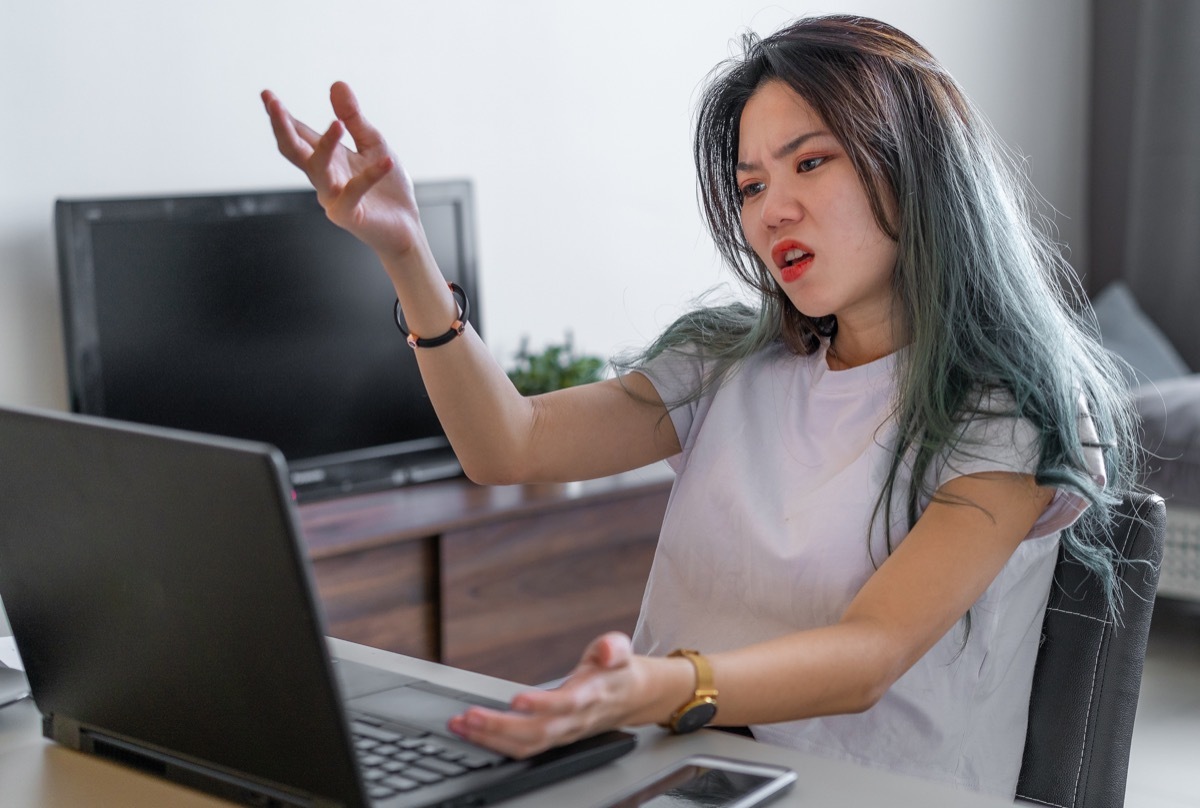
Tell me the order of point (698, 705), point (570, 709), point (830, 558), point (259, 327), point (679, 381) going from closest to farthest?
point (570, 709) < point (698, 705) < point (830, 558) < point (679, 381) < point (259, 327)

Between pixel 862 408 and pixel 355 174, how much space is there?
1.83 feet

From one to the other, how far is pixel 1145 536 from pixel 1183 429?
234cm

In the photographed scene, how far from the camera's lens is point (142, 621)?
2.72 feet

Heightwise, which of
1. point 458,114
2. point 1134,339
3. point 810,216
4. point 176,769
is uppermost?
point 458,114

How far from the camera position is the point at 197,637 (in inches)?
31.3

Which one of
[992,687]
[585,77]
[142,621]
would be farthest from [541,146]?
[142,621]

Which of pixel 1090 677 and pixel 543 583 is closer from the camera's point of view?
pixel 1090 677

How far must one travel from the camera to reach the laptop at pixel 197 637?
73 cm

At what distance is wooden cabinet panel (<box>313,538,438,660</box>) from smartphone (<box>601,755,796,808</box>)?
1706mm

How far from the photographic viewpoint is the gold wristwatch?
3.00 ft

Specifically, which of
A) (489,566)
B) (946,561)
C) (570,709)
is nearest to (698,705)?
(570,709)

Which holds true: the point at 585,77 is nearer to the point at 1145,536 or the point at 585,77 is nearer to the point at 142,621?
the point at 1145,536

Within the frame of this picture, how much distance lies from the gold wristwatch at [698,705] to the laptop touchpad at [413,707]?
0.15m

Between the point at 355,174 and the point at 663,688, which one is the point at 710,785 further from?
the point at 355,174
